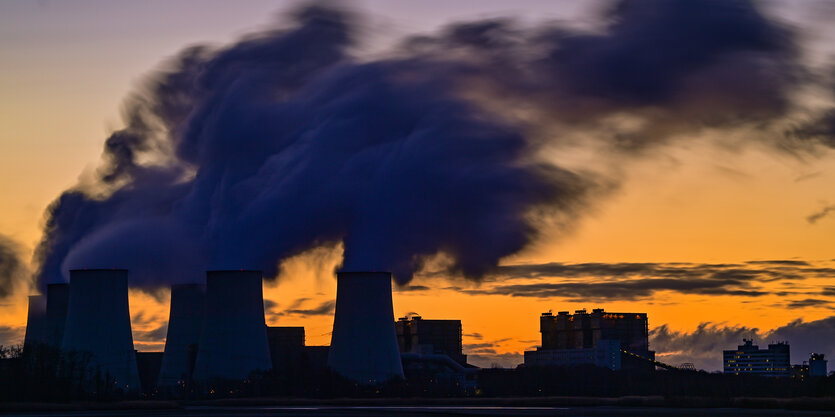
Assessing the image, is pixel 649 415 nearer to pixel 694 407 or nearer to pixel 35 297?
pixel 694 407

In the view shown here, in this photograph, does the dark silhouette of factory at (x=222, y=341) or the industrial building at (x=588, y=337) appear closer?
the dark silhouette of factory at (x=222, y=341)

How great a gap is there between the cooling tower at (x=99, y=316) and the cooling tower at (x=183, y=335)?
682cm

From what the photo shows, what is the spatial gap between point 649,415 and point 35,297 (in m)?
51.0

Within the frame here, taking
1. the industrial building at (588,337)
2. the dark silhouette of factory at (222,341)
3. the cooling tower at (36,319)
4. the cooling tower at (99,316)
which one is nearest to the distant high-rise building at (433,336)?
the industrial building at (588,337)

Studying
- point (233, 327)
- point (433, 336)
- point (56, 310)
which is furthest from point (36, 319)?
point (433, 336)

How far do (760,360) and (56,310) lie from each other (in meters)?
101

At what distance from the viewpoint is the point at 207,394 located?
6550 cm

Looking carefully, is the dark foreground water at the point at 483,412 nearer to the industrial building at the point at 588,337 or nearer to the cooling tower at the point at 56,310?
the cooling tower at the point at 56,310

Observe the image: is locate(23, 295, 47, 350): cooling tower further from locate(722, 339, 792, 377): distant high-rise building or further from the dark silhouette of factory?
locate(722, 339, 792, 377): distant high-rise building

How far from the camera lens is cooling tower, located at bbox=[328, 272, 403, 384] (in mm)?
58344

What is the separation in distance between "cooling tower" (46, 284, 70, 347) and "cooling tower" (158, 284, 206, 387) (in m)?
7.60

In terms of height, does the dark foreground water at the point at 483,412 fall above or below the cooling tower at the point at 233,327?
below

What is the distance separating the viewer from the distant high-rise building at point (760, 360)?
145 meters

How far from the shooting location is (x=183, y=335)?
70.2 m
